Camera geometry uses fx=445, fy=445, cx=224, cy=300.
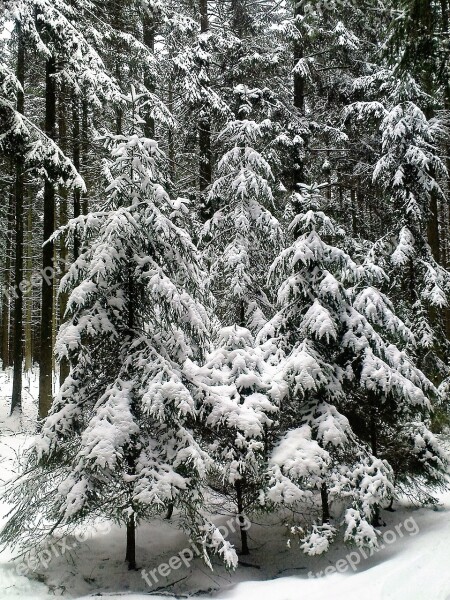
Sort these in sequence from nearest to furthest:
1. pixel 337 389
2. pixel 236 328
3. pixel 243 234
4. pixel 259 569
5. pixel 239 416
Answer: pixel 239 416, pixel 259 569, pixel 337 389, pixel 236 328, pixel 243 234

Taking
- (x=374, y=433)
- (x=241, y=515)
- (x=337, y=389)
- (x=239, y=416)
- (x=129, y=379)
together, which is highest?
(x=129, y=379)

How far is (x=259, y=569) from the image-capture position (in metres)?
6.61

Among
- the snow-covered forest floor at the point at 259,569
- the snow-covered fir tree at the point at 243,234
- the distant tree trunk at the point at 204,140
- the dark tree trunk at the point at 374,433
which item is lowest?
the snow-covered forest floor at the point at 259,569

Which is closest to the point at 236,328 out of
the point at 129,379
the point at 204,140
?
the point at 129,379

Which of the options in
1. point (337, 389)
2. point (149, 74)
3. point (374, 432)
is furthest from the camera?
point (149, 74)

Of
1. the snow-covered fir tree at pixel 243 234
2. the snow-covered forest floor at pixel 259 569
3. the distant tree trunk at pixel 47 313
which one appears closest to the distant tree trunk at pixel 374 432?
the snow-covered forest floor at pixel 259 569

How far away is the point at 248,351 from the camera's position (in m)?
7.12

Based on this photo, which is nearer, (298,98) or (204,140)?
(204,140)

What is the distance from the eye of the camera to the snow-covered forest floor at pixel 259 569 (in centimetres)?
496

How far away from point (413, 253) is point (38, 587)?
9695mm

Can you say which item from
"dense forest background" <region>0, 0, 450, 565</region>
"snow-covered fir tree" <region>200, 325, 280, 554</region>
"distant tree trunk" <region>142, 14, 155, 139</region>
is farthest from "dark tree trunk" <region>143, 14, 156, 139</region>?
"snow-covered fir tree" <region>200, 325, 280, 554</region>

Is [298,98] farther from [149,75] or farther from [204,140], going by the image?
[149,75]

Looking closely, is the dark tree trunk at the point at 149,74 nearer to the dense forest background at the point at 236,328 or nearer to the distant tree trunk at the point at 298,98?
the dense forest background at the point at 236,328

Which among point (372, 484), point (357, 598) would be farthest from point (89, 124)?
point (357, 598)
